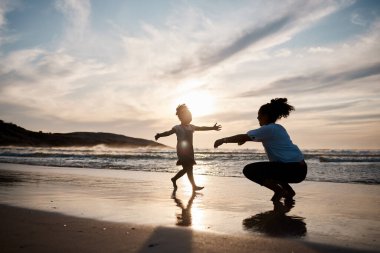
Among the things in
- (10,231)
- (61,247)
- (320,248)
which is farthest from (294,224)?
(10,231)

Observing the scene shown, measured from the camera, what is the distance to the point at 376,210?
470 centimetres

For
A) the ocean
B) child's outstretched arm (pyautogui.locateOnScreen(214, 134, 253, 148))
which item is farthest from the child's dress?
the ocean

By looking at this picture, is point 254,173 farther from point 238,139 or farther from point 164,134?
point 164,134

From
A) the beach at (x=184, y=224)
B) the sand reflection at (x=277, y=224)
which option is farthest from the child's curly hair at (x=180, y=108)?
the sand reflection at (x=277, y=224)

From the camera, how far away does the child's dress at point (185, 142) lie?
758cm

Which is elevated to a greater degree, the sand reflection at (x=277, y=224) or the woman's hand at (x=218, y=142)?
the woman's hand at (x=218, y=142)

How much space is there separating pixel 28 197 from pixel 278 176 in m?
3.99

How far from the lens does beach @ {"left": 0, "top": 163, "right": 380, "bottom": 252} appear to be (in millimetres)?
2715

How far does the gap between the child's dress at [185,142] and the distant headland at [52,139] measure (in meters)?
59.3

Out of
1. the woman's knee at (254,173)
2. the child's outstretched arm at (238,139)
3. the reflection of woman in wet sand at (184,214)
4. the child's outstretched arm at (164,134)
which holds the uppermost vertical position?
the child's outstretched arm at (164,134)

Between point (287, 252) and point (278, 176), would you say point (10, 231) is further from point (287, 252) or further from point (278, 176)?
point (278, 176)

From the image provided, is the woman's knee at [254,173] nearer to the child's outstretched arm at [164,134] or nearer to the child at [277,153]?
the child at [277,153]

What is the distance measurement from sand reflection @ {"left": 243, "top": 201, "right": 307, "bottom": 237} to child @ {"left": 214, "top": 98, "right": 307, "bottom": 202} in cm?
82

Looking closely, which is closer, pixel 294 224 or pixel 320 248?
pixel 320 248
